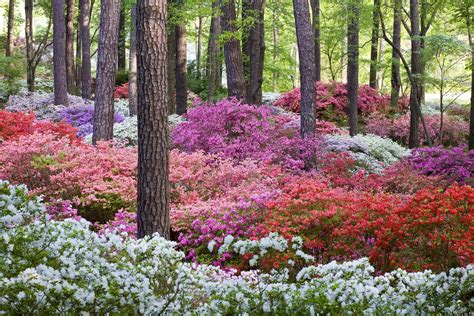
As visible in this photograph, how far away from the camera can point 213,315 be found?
9.56 ft

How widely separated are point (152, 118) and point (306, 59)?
485 centimetres

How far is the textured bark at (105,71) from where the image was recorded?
10.6 m

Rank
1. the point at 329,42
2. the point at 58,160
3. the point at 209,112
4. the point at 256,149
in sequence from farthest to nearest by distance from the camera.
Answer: the point at 329,42 → the point at 209,112 → the point at 256,149 → the point at 58,160

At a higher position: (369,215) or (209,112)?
(209,112)

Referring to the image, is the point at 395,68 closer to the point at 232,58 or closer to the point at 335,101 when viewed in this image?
the point at 335,101

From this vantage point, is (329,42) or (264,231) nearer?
(264,231)

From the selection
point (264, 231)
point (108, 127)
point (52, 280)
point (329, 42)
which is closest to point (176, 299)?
point (52, 280)

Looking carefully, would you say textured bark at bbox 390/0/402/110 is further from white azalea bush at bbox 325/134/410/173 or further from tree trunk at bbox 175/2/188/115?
tree trunk at bbox 175/2/188/115

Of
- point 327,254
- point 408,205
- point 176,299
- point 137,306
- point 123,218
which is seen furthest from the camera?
point 123,218

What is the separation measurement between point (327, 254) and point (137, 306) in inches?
125

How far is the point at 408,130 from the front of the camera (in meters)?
16.6

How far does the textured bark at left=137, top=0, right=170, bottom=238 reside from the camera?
18.5 ft

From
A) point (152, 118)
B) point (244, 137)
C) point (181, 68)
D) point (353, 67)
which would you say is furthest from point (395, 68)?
point (152, 118)

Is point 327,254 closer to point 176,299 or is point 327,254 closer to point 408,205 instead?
point 408,205
